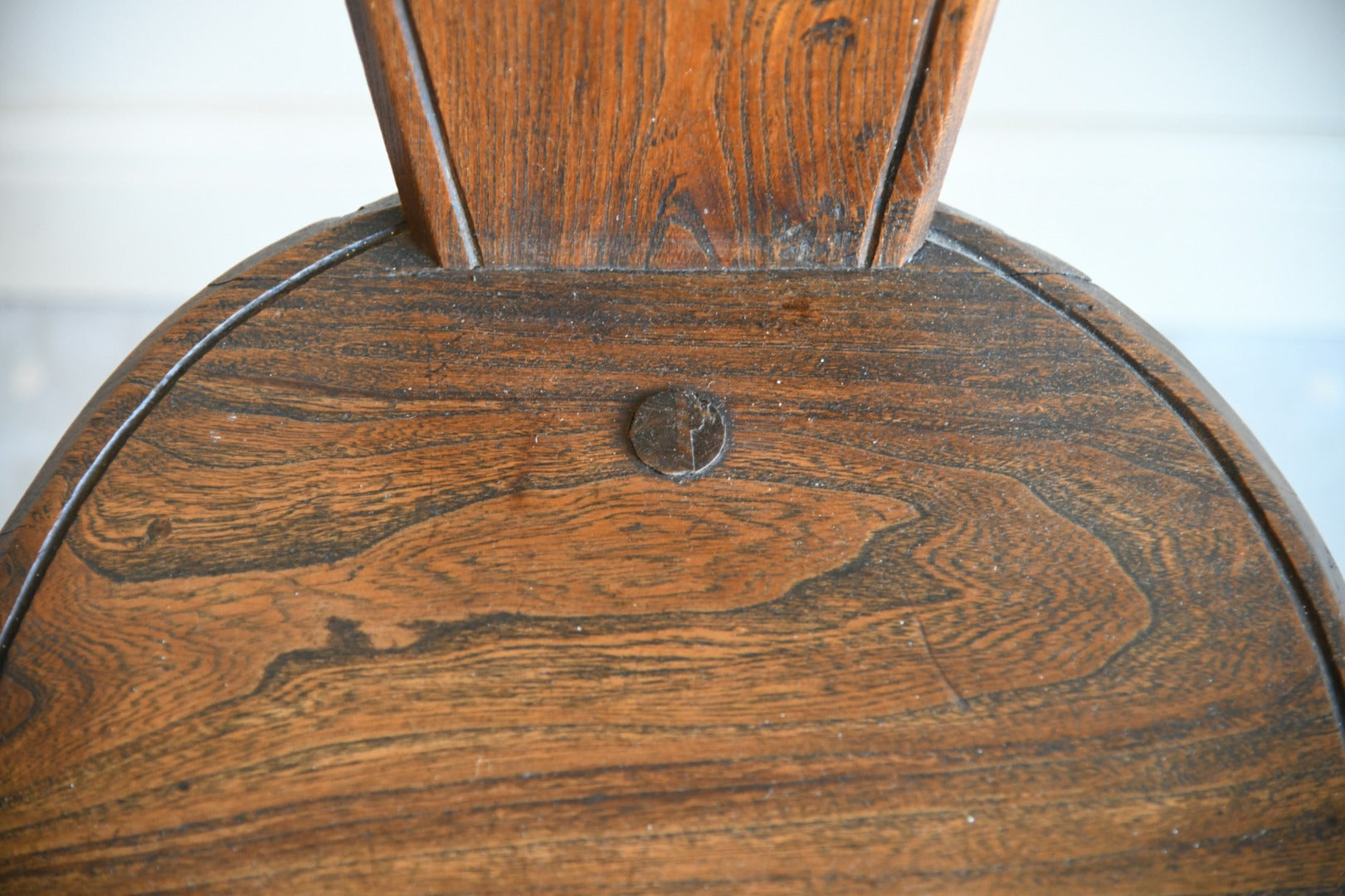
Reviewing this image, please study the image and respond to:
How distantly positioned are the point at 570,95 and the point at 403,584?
246 millimetres

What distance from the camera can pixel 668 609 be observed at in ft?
1.71

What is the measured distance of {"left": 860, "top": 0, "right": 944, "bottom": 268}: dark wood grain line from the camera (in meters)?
0.46

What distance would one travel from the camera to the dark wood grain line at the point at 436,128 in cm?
46

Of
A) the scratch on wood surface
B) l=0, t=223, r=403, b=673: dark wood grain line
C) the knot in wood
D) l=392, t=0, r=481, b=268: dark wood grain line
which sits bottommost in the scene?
the scratch on wood surface

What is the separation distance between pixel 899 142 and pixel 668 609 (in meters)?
0.25

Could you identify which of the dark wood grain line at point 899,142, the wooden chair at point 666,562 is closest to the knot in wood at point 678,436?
the wooden chair at point 666,562

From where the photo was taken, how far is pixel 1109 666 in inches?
20.2

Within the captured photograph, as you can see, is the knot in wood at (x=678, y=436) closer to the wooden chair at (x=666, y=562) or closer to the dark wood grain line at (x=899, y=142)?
the wooden chair at (x=666, y=562)

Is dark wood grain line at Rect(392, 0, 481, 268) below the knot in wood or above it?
above

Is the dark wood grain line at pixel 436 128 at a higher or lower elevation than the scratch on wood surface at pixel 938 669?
higher

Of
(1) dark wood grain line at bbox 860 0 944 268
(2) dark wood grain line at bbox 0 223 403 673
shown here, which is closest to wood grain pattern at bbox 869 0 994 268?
(1) dark wood grain line at bbox 860 0 944 268

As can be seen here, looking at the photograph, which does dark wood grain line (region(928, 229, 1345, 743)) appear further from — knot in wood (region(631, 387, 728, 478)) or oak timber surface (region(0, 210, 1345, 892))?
knot in wood (region(631, 387, 728, 478))

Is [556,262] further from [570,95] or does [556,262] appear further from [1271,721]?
[1271,721]

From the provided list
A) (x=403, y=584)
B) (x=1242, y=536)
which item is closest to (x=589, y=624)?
(x=403, y=584)
